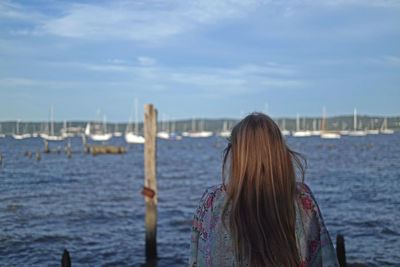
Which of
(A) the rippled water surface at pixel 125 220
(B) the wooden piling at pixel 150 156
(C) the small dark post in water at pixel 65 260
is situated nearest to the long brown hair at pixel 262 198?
(A) the rippled water surface at pixel 125 220

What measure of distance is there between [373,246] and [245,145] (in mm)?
11675

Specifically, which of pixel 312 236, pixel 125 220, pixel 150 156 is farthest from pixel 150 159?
pixel 312 236

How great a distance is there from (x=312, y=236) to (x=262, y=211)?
1.22ft

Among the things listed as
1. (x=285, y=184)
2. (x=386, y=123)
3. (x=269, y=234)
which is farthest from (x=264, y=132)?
(x=386, y=123)

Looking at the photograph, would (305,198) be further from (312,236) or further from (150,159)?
(150,159)

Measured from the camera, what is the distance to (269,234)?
7.34ft

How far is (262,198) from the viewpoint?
227 cm

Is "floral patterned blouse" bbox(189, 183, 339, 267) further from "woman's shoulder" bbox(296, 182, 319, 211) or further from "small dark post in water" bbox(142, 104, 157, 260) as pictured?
"small dark post in water" bbox(142, 104, 157, 260)

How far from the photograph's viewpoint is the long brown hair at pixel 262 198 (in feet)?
7.30

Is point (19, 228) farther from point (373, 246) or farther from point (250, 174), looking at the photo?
point (250, 174)

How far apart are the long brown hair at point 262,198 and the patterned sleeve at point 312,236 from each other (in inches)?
3.5

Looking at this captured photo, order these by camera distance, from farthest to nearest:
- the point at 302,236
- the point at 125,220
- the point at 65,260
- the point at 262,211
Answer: the point at 125,220 → the point at 65,260 → the point at 302,236 → the point at 262,211

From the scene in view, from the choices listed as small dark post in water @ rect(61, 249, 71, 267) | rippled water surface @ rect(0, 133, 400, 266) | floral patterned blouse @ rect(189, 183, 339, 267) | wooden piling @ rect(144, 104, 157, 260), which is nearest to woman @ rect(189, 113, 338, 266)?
floral patterned blouse @ rect(189, 183, 339, 267)

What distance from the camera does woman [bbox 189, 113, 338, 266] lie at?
2.23 metres
